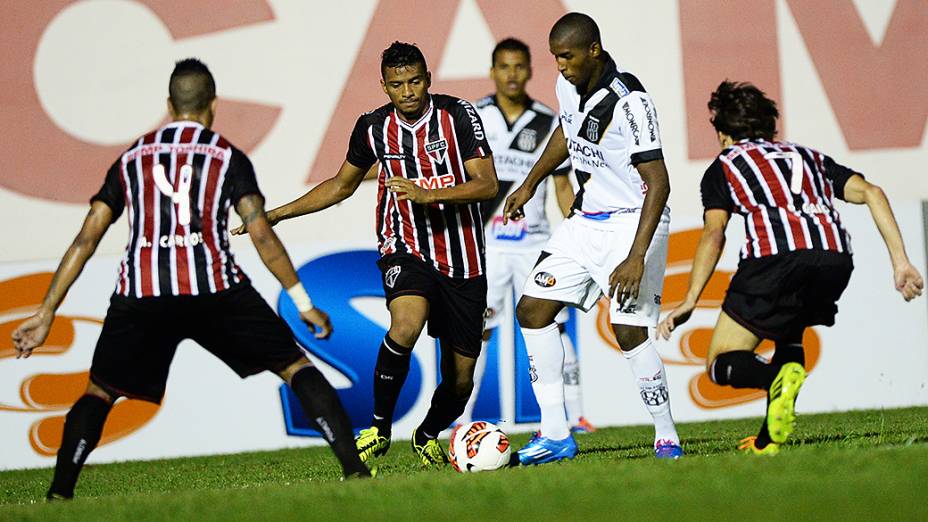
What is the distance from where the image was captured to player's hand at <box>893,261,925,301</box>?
5.74m

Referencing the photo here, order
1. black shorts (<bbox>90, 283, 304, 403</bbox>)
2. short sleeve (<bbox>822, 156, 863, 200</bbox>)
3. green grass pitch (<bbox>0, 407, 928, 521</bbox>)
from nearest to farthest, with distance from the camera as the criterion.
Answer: green grass pitch (<bbox>0, 407, 928, 521</bbox>) < black shorts (<bbox>90, 283, 304, 403</bbox>) < short sleeve (<bbox>822, 156, 863, 200</bbox>)

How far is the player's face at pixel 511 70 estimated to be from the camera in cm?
955

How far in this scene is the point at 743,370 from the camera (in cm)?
595

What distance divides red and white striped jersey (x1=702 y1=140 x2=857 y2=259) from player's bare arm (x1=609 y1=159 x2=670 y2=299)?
268 mm

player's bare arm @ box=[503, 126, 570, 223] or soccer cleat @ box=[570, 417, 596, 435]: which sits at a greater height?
player's bare arm @ box=[503, 126, 570, 223]

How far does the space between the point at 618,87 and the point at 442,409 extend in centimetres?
197

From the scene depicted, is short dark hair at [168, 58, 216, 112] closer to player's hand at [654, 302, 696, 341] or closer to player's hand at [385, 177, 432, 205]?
player's hand at [385, 177, 432, 205]

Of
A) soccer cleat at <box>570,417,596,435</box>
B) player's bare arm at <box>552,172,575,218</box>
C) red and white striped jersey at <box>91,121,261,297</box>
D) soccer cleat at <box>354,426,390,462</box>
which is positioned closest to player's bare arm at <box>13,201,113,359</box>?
red and white striped jersey at <box>91,121,261,297</box>

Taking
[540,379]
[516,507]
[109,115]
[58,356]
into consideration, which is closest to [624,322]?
[540,379]

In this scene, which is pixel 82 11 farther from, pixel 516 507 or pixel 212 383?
pixel 516 507

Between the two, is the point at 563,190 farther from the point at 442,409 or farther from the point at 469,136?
the point at 442,409

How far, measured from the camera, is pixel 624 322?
6473 millimetres

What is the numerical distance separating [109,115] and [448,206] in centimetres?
585

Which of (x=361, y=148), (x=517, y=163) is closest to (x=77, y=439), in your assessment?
(x=361, y=148)
